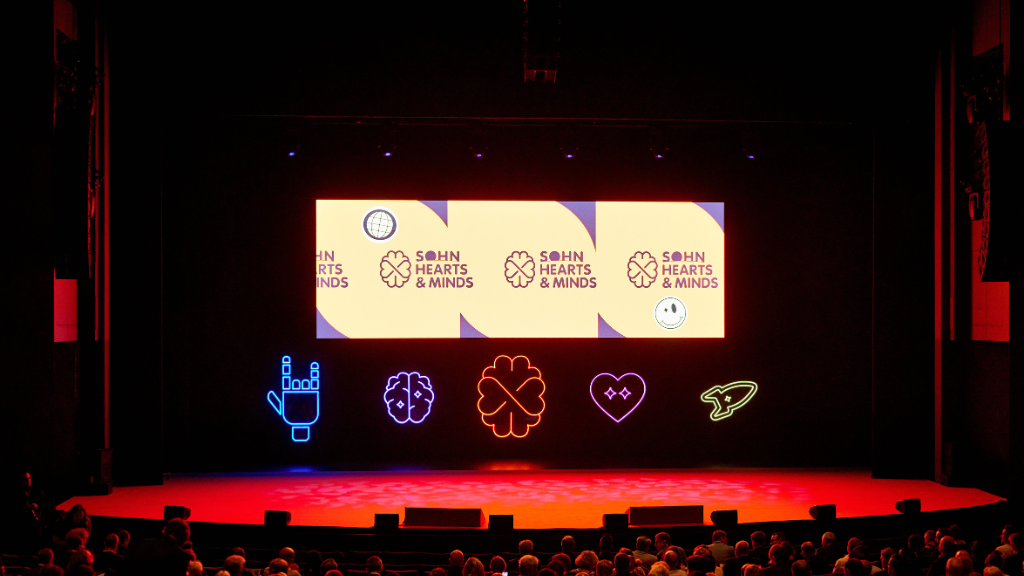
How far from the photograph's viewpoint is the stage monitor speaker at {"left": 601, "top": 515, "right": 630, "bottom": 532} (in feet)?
20.8

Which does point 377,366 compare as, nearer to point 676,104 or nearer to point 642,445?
point 642,445

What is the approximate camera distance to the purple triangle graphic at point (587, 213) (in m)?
10.0

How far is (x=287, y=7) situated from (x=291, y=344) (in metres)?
3.81

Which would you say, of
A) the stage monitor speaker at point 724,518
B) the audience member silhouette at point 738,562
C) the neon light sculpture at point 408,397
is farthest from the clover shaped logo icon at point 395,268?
the audience member silhouette at point 738,562

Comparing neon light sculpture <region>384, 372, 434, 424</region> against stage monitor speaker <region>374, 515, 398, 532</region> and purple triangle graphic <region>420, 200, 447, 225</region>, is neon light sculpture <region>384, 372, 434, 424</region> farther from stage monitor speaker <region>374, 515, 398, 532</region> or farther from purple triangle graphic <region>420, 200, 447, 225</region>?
stage monitor speaker <region>374, 515, 398, 532</region>

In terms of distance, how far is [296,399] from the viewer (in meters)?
10.0

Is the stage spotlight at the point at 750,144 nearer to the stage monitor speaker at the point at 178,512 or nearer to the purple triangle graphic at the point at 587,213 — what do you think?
the purple triangle graphic at the point at 587,213

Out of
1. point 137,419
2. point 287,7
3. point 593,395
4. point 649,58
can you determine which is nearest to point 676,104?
point 649,58

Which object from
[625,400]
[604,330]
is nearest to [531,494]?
[625,400]

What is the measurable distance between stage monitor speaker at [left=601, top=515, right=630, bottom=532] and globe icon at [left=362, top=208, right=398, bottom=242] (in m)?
4.69

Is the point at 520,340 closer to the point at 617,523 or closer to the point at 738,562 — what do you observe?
the point at 617,523

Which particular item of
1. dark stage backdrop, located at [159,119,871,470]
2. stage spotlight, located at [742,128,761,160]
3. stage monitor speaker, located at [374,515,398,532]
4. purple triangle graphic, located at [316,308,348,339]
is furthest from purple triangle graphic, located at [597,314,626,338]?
stage monitor speaker, located at [374,515,398,532]

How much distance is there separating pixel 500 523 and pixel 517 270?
422cm

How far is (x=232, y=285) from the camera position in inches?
393
